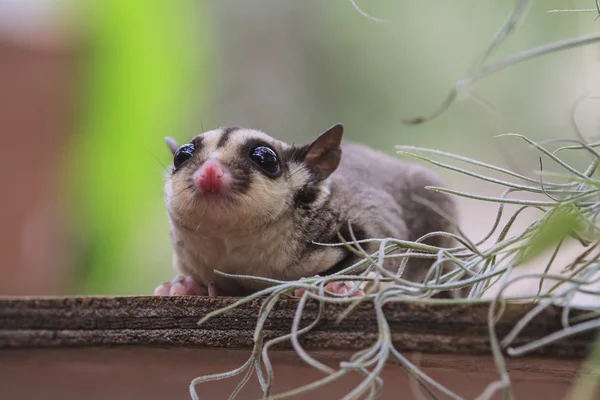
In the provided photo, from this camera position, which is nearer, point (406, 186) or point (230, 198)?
point (230, 198)

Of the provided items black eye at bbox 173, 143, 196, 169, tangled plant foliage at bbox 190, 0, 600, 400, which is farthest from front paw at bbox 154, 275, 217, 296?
tangled plant foliage at bbox 190, 0, 600, 400

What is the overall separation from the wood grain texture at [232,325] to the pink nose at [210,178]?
323 millimetres

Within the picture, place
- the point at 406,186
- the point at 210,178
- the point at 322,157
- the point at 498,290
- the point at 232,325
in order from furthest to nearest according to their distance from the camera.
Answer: the point at 406,186 → the point at 322,157 → the point at 210,178 → the point at 232,325 → the point at 498,290

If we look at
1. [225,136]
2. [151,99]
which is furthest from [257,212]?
[151,99]

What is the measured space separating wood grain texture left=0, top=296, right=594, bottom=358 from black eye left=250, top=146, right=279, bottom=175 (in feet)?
1.63

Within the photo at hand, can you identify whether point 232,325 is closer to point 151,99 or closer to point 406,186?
point 406,186

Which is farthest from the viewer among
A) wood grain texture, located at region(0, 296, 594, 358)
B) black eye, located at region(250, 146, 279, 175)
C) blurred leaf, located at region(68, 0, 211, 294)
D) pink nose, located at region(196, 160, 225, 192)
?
blurred leaf, located at region(68, 0, 211, 294)

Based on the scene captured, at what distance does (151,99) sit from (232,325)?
2.91 m

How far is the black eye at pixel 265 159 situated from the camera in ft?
5.64

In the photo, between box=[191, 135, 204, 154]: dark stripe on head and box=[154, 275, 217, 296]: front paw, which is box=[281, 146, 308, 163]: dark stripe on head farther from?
box=[154, 275, 217, 296]: front paw

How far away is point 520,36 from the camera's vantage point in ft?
11.0

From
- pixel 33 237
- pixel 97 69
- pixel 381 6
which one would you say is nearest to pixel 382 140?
pixel 381 6

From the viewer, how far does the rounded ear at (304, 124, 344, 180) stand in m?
1.85

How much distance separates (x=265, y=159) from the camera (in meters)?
1.73
